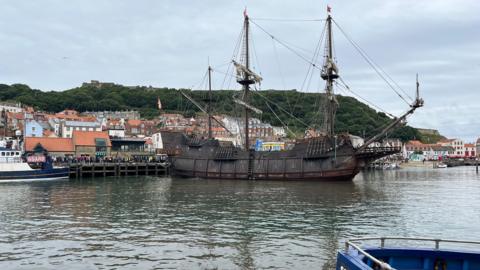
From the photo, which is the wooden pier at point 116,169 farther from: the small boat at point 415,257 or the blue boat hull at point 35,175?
the small boat at point 415,257

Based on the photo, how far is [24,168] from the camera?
5388 centimetres

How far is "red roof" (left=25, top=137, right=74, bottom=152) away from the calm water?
40.9 m

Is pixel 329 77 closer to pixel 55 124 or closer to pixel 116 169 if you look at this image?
→ pixel 116 169

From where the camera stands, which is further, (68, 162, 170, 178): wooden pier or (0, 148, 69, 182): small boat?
(68, 162, 170, 178): wooden pier

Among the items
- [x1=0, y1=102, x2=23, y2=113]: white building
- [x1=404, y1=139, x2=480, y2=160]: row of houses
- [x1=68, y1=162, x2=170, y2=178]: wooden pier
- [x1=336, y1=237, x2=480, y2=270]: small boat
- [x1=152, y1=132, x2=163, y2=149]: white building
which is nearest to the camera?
[x1=336, y1=237, x2=480, y2=270]: small boat

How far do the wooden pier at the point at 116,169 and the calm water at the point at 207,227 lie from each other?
27305 mm

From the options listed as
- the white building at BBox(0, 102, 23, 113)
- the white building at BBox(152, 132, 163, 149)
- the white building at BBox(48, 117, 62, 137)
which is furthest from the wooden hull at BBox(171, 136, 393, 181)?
the white building at BBox(0, 102, 23, 113)

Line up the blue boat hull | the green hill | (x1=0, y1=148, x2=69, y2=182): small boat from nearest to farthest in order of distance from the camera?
the blue boat hull < (x1=0, y1=148, x2=69, y2=182): small boat < the green hill

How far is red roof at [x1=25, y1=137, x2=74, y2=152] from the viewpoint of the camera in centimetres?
7283

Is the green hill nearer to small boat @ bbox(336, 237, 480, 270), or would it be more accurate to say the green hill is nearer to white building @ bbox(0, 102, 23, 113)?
white building @ bbox(0, 102, 23, 113)

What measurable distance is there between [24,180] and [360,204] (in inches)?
1645

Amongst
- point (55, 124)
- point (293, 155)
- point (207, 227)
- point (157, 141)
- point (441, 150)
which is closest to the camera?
point (207, 227)

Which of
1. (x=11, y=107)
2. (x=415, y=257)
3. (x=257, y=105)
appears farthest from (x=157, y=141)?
(x=415, y=257)

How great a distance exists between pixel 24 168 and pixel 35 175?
1.55 metres
